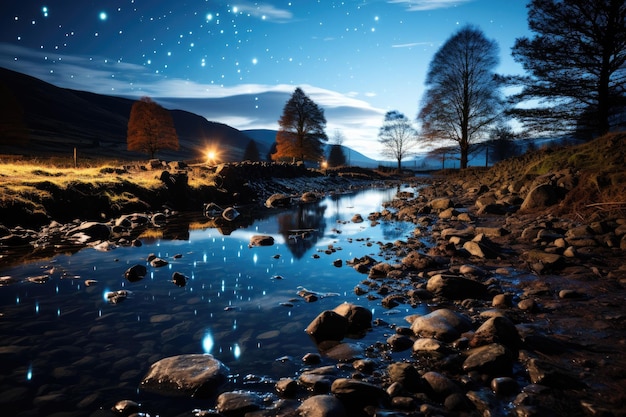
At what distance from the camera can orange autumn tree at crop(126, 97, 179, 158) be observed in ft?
160

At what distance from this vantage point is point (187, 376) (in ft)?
10.3

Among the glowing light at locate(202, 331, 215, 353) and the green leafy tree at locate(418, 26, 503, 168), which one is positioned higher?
the green leafy tree at locate(418, 26, 503, 168)

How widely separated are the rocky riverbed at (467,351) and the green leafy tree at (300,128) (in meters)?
41.5

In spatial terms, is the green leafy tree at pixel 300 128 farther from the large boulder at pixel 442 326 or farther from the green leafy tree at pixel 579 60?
the large boulder at pixel 442 326

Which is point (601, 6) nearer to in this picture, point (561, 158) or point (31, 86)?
point (561, 158)

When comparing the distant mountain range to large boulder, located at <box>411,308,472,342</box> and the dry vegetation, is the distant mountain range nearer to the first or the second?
the dry vegetation

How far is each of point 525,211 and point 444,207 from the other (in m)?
3.91

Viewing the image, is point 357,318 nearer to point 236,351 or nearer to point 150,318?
point 236,351

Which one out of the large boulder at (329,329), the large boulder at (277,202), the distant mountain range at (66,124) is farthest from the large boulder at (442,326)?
the distant mountain range at (66,124)

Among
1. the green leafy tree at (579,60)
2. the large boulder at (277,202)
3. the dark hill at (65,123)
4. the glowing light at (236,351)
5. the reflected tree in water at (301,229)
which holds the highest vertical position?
the dark hill at (65,123)

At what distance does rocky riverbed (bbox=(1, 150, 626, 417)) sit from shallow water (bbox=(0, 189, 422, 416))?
9.5 inches

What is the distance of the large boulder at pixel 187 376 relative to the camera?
3004 millimetres

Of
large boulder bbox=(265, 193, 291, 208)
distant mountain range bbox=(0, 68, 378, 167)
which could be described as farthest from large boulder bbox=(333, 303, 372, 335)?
distant mountain range bbox=(0, 68, 378, 167)

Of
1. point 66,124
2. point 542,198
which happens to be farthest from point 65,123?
point 542,198
